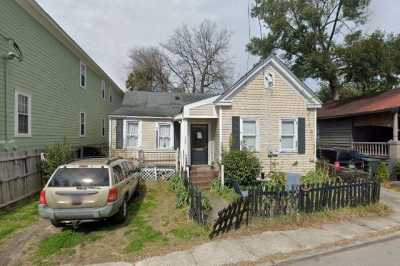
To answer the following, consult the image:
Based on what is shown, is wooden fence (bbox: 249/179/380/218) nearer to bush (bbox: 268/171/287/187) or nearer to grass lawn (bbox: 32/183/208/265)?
grass lawn (bbox: 32/183/208/265)

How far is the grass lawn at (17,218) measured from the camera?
6684 millimetres

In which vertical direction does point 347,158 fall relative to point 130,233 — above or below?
above

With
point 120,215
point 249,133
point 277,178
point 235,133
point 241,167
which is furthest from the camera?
point 249,133

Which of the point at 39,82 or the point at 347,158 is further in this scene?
the point at 347,158

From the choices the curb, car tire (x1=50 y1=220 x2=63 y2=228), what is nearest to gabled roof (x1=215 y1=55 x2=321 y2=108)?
the curb

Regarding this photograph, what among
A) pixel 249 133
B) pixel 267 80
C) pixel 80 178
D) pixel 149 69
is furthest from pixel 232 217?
pixel 149 69

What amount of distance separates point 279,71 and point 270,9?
1601 centimetres

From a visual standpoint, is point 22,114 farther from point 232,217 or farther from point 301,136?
point 301,136

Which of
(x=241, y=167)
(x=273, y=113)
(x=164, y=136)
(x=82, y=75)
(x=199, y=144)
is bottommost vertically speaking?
(x=241, y=167)

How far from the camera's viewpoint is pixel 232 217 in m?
6.62

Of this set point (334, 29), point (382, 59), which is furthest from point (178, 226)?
point (334, 29)

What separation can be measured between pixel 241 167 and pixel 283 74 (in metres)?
5.04

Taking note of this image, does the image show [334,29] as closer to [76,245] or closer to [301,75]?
[301,75]

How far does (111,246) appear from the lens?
19.2 feet
